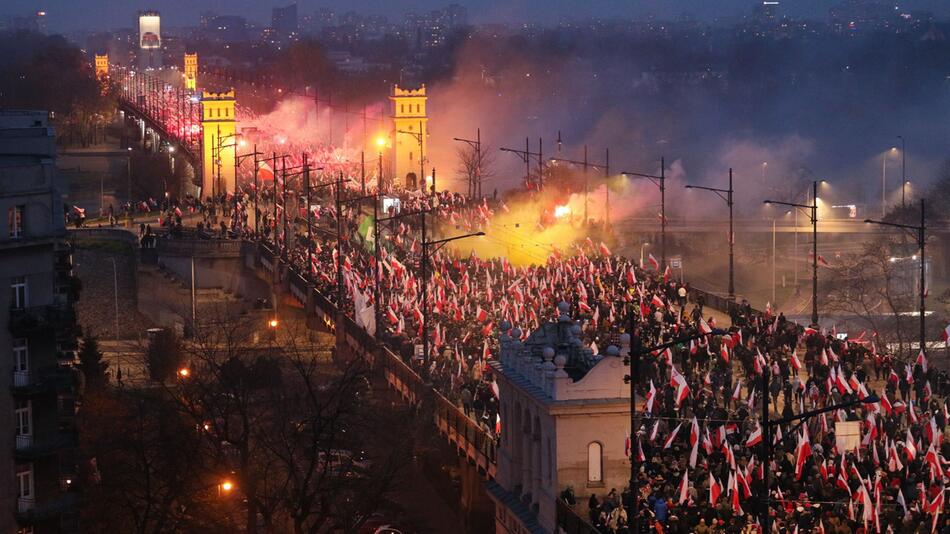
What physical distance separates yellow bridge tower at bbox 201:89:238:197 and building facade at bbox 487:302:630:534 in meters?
68.6

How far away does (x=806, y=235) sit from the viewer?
97750 millimetres

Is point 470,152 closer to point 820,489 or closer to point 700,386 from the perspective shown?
point 700,386

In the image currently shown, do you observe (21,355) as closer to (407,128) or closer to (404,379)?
(404,379)

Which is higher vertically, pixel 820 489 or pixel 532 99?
pixel 532 99

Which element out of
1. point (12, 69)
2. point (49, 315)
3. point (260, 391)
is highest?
point (12, 69)

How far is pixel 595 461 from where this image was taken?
33656 mm

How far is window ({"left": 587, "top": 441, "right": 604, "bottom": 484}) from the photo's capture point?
33.6 meters

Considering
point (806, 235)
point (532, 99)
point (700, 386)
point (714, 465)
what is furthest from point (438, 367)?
point (532, 99)

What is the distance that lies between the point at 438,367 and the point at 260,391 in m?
6.71

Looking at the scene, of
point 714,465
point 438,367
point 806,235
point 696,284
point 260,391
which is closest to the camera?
point 714,465

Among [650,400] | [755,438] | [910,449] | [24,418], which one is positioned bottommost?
[910,449]

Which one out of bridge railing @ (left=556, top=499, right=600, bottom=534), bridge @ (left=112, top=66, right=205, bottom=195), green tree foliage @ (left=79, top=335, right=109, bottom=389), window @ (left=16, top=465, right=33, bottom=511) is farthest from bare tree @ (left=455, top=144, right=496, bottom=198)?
window @ (left=16, top=465, right=33, bottom=511)

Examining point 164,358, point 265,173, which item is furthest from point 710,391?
point 265,173

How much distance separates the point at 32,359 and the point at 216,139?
246 feet
